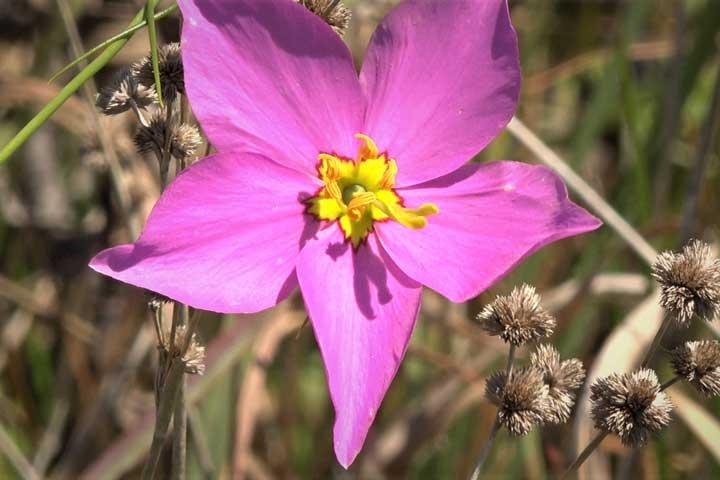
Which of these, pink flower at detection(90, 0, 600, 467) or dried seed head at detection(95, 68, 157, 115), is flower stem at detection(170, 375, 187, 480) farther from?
dried seed head at detection(95, 68, 157, 115)

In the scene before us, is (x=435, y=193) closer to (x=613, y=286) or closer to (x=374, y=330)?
(x=374, y=330)

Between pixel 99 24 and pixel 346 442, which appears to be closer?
pixel 346 442

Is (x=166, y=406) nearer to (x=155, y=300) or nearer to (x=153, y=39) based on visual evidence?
(x=155, y=300)

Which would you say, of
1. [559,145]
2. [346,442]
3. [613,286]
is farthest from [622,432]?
[559,145]

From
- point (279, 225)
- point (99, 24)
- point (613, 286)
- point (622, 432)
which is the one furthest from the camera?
point (99, 24)

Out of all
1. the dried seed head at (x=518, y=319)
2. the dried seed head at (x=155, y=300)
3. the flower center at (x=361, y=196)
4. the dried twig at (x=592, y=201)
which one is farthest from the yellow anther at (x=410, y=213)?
the dried twig at (x=592, y=201)

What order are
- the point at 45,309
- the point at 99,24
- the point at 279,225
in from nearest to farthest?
the point at 279,225 → the point at 45,309 → the point at 99,24
